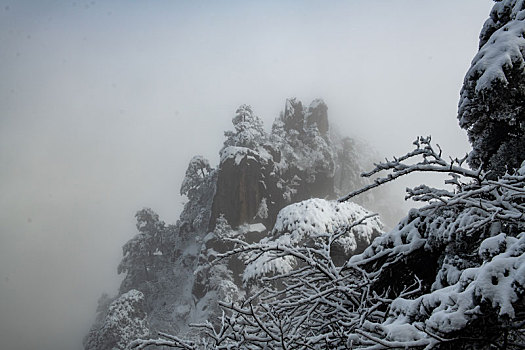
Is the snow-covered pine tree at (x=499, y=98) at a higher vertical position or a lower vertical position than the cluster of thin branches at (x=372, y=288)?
higher

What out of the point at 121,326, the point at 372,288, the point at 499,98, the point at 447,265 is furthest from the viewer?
the point at 121,326

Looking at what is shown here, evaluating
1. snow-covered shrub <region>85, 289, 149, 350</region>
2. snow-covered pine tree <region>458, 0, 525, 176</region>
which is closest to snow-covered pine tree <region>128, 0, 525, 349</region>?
snow-covered pine tree <region>458, 0, 525, 176</region>

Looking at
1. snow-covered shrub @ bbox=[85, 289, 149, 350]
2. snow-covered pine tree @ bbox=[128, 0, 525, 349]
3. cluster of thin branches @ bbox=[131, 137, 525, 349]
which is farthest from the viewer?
snow-covered shrub @ bbox=[85, 289, 149, 350]

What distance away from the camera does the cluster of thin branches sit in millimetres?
1668

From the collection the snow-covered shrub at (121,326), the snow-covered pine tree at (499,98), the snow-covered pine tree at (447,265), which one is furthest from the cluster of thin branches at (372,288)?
the snow-covered shrub at (121,326)

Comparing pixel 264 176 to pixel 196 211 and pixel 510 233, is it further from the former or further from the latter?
pixel 510 233

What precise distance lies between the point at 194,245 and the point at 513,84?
26.9m

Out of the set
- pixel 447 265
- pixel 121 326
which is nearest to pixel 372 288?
pixel 447 265

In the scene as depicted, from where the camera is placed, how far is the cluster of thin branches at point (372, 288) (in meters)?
1.67

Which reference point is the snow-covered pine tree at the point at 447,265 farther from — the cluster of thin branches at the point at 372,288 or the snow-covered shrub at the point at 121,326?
the snow-covered shrub at the point at 121,326

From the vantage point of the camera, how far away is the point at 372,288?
289cm

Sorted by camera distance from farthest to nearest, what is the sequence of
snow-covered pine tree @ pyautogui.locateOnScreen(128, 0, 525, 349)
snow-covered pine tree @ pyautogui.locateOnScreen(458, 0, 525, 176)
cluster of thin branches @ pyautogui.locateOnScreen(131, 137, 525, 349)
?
snow-covered pine tree @ pyautogui.locateOnScreen(458, 0, 525, 176)
cluster of thin branches @ pyautogui.locateOnScreen(131, 137, 525, 349)
snow-covered pine tree @ pyautogui.locateOnScreen(128, 0, 525, 349)

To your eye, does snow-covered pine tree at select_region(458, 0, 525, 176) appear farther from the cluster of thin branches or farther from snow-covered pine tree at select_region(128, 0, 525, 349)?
the cluster of thin branches

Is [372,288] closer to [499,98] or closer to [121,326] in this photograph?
[499,98]
